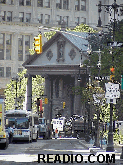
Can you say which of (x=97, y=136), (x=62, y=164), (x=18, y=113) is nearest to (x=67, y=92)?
(x=18, y=113)

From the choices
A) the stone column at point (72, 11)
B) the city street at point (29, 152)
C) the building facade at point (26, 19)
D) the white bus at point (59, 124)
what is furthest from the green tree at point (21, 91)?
the city street at point (29, 152)

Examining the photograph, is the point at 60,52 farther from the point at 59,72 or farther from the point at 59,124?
the point at 59,124

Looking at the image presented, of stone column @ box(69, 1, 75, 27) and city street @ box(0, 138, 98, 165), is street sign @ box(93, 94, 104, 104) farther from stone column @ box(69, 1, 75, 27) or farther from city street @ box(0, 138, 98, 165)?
stone column @ box(69, 1, 75, 27)

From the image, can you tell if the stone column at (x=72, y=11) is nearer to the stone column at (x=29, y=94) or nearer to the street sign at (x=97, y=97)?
the stone column at (x=29, y=94)

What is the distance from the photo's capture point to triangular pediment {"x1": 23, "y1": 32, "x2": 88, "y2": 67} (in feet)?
405

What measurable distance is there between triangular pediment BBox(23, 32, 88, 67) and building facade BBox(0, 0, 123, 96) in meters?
32.4

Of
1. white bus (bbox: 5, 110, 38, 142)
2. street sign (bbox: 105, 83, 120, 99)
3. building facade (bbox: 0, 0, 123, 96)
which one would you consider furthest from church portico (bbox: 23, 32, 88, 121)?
street sign (bbox: 105, 83, 120, 99)

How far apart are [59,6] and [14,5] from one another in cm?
1065

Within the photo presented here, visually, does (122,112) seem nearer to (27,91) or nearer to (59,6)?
(27,91)

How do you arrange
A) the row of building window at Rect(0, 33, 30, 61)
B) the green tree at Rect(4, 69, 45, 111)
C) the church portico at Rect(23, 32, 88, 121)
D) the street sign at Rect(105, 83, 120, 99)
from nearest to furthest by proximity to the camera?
the street sign at Rect(105, 83, 120, 99) < the church portico at Rect(23, 32, 88, 121) < the green tree at Rect(4, 69, 45, 111) < the row of building window at Rect(0, 33, 30, 61)

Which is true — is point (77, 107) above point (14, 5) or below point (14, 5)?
below

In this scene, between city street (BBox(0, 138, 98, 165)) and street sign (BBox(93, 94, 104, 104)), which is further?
street sign (BBox(93, 94, 104, 104))

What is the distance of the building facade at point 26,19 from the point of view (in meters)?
161

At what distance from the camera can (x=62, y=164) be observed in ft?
101
